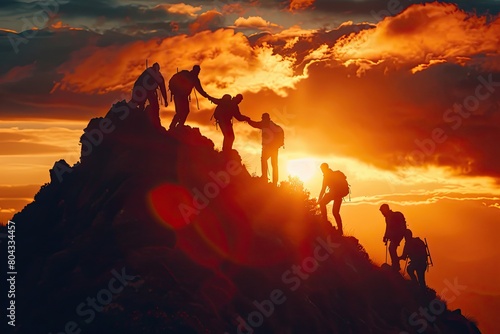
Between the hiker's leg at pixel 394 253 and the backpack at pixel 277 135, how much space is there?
6509 millimetres

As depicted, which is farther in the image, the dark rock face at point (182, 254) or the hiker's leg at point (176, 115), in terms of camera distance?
the hiker's leg at point (176, 115)

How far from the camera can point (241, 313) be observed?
97.3ft

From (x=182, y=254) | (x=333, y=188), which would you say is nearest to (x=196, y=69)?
(x=333, y=188)

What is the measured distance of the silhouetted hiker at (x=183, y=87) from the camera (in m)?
35.0

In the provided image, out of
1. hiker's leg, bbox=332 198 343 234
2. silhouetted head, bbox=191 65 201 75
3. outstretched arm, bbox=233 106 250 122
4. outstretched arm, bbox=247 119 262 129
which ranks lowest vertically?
hiker's leg, bbox=332 198 343 234

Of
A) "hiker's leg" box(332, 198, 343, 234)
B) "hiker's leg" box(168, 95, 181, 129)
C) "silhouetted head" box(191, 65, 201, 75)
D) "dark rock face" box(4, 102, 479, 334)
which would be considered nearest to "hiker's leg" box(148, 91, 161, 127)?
"dark rock face" box(4, 102, 479, 334)

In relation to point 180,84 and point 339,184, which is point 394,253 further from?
point 180,84

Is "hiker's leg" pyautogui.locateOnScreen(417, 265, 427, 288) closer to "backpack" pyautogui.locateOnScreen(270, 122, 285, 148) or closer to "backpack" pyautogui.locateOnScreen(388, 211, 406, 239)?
"backpack" pyautogui.locateOnScreen(388, 211, 406, 239)

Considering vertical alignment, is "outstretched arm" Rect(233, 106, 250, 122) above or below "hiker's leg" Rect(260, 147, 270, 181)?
above

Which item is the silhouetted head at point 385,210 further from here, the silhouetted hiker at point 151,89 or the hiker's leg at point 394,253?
the silhouetted hiker at point 151,89

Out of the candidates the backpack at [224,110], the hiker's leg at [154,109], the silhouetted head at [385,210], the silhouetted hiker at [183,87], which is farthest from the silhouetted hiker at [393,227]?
the hiker's leg at [154,109]

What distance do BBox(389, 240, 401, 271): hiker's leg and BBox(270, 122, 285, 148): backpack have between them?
6.51 metres

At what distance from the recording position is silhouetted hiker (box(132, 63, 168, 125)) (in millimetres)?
35156

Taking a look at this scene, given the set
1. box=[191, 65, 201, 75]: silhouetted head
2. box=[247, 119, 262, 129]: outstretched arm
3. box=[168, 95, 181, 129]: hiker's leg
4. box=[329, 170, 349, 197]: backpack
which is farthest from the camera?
box=[329, 170, 349, 197]: backpack
